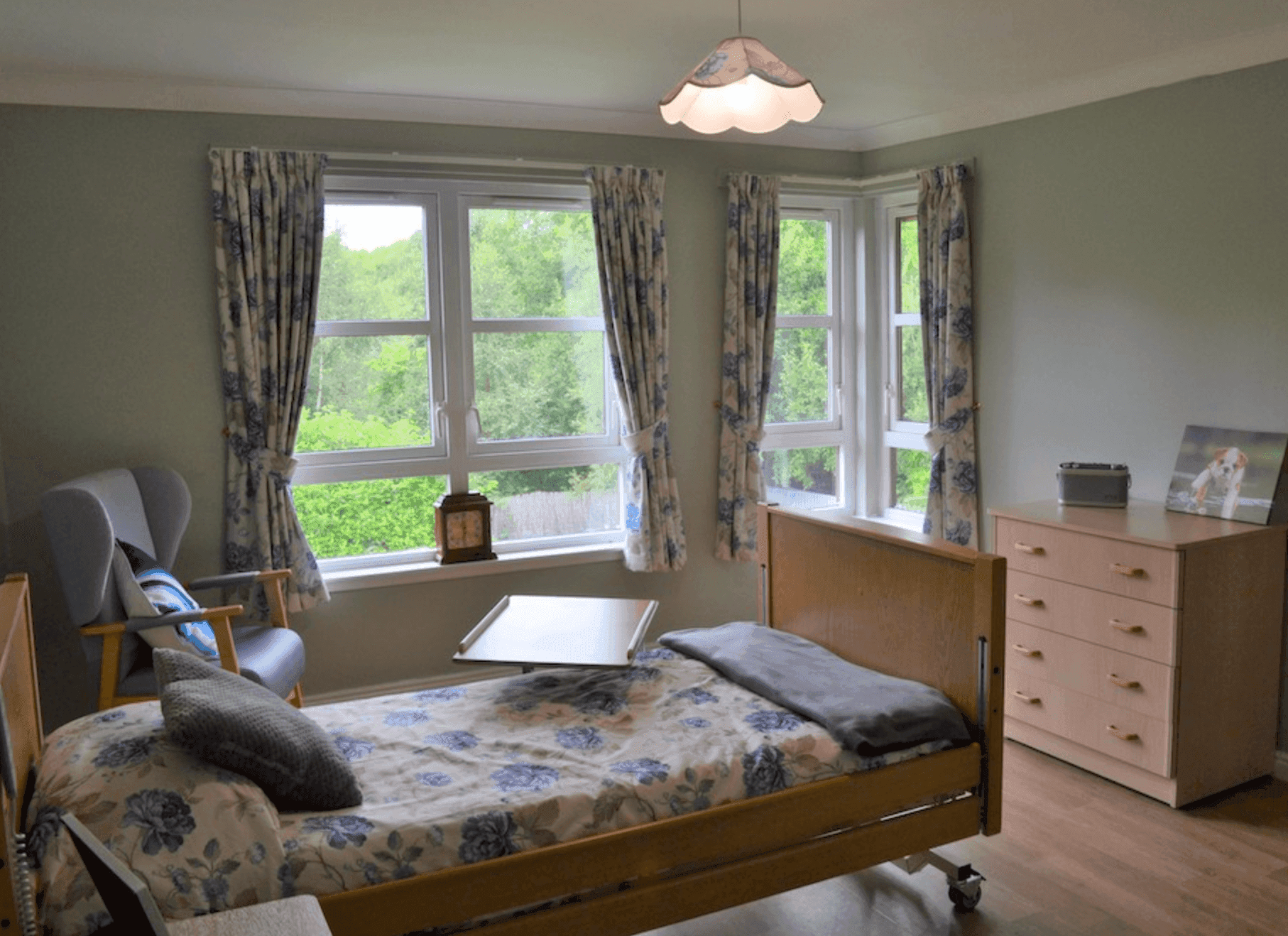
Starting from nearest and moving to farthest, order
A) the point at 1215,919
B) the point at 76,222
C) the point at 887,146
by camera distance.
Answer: the point at 1215,919 → the point at 76,222 → the point at 887,146

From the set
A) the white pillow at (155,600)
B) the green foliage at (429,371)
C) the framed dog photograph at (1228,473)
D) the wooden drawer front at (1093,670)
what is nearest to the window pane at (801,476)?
the green foliage at (429,371)

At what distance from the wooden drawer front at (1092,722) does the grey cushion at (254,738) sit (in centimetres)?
240

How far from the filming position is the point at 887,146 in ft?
15.9

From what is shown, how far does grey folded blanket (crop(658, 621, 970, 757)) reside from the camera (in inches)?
92.2

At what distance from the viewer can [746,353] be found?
466cm

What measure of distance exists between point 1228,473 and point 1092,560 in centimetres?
53

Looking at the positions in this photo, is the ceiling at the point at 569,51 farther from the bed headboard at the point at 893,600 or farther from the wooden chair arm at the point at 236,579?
the wooden chair arm at the point at 236,579

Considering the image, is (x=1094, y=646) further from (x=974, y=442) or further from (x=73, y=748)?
(x=73, y=748)

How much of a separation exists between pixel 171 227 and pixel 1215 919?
12.6 feet

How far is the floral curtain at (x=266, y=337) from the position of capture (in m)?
3.77

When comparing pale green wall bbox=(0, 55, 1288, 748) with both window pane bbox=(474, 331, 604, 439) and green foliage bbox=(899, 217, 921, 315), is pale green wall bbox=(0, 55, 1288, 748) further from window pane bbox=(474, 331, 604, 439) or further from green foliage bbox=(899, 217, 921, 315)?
window pane bbox=(474, 331, 604, 439)

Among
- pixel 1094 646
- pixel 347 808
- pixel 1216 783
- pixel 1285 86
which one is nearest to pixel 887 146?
pixel 1285 86

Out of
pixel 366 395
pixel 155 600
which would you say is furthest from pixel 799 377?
pixel 155 600

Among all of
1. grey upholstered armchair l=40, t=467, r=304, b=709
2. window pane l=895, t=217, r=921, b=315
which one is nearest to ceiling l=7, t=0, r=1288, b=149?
window pane l=895, t=217, r=921, b=315
